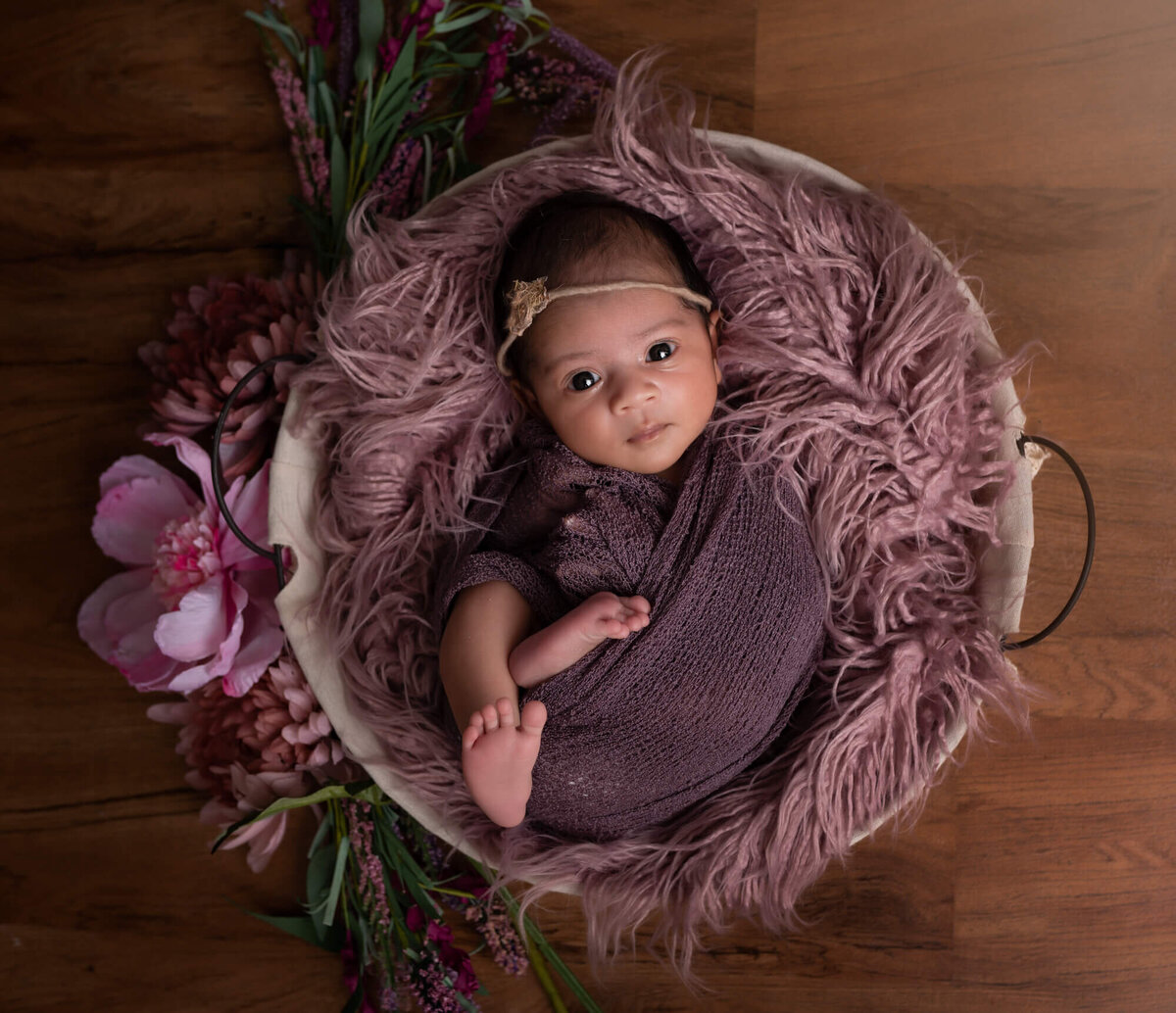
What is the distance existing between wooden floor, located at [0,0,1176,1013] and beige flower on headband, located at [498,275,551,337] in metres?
0.56

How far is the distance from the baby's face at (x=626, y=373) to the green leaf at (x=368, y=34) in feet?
1.85

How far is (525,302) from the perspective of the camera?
107 centimetres

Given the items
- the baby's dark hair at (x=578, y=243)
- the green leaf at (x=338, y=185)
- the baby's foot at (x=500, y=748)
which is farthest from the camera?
the green leaf at (x=338, y=185)

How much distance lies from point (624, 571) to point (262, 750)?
1.99ft

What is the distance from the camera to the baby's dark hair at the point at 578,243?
1.07 meters

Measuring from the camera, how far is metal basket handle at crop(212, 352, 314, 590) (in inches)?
44.9

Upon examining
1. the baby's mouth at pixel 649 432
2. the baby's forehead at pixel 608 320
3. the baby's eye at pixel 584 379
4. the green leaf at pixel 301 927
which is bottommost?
the green leaf at pixel 301 927

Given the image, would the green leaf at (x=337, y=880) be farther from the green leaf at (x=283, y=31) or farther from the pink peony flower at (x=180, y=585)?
the green leaf at (x=283, y=31)

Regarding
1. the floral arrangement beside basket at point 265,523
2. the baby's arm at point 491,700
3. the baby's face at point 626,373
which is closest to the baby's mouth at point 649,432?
the baby's face at point 626,373

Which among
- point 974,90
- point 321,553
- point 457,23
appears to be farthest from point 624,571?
point 974,90

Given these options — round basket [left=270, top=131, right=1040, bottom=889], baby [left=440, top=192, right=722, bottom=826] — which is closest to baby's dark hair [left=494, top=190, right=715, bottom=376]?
baby [left=440, top=192, right=722, bottom=826]

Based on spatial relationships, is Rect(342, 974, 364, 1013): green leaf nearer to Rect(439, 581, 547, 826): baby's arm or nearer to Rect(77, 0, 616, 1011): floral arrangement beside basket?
Rect(77, 0, 616, 1011): floral arrangement beside basket

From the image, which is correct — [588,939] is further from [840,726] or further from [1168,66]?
[1168,66]

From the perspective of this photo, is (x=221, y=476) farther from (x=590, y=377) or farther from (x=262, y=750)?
(x=590, y=377)
